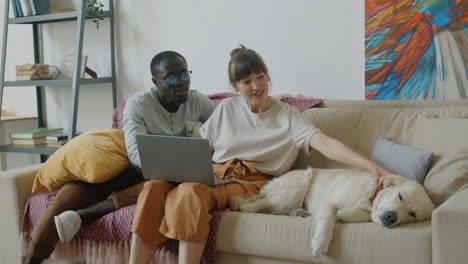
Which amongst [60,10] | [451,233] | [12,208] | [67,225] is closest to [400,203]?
[451,233]

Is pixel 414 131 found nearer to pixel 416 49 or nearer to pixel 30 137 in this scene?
pixel 416 49

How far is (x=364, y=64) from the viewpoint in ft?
9.64

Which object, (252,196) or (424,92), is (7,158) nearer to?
(252,196)

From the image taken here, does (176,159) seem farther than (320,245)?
Yes

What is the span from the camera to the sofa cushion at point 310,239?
1.76m

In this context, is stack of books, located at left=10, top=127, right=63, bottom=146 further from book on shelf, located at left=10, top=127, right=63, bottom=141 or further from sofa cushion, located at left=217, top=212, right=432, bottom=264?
sofa cushion, located at left=217, top=212, right=432, bottom=264

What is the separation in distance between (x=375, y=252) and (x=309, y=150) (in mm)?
624

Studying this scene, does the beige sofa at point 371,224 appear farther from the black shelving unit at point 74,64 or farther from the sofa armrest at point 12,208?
the black shelving unit at point 74,64

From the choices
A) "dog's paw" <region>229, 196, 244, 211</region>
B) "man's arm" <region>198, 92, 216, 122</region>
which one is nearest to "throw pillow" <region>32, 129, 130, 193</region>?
"man's arm" <region>198, 92, 216, 122</region>

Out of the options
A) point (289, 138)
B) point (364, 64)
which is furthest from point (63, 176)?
point (364, 64)

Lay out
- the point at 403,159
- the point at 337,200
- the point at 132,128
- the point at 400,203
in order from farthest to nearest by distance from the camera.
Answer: the point at 132,128 → the point at 403,159 → the point at 337,200 → the point at 400,203

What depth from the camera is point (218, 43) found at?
3.41 meters

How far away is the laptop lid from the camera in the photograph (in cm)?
204

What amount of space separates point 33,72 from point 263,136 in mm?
2216
